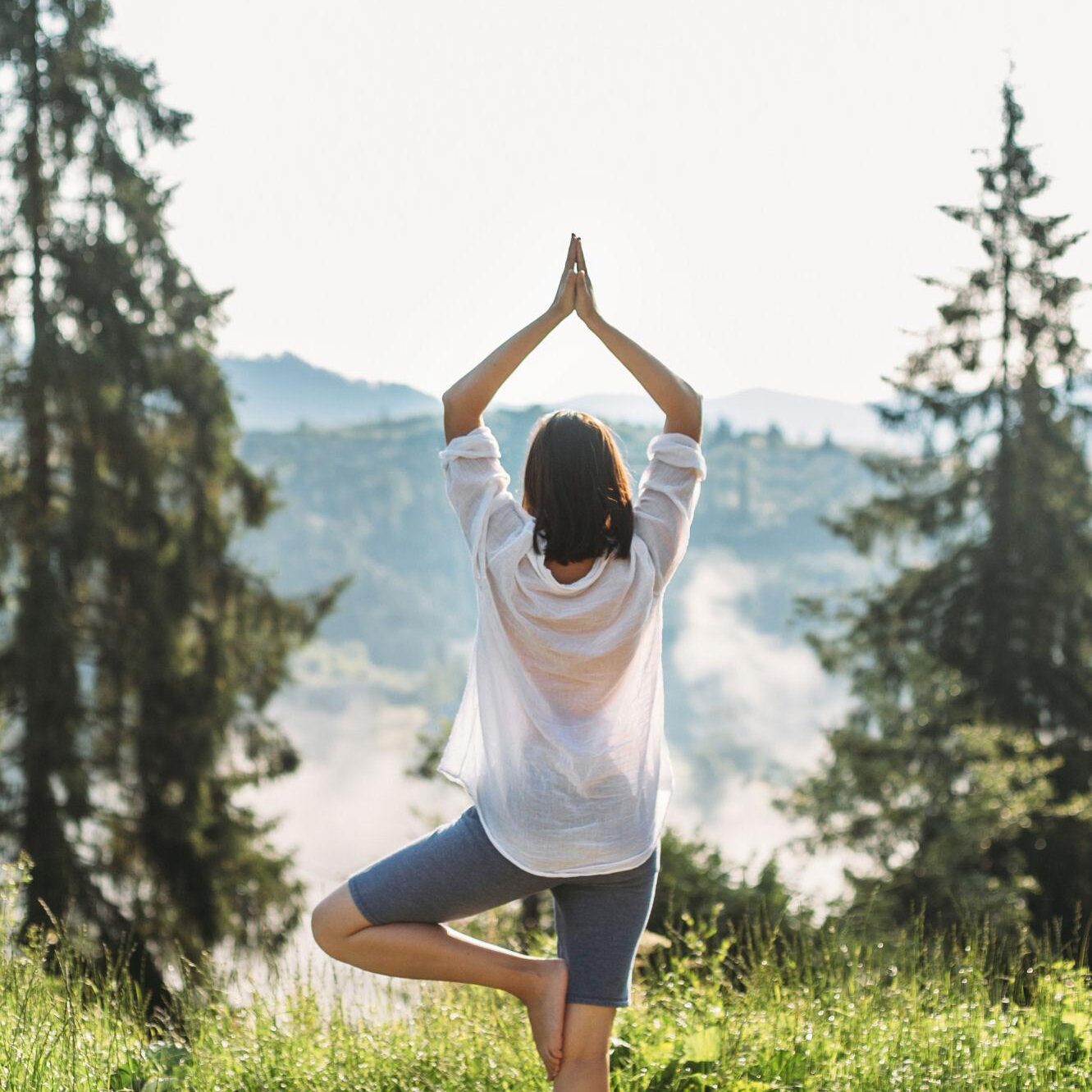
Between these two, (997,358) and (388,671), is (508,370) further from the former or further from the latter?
(388,671)

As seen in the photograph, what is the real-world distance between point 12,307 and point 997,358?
1238 cm

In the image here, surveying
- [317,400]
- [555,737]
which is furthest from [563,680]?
[317,400]

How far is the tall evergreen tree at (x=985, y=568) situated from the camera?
50.4 ft

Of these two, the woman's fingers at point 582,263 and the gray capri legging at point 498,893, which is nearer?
the gray capri legging at point 498,893

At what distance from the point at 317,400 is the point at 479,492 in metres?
120

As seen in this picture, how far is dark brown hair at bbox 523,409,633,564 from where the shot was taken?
224 cm

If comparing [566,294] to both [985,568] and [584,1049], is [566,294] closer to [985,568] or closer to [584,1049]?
[584,1049]

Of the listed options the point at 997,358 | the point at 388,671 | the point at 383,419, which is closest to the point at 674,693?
the point at 388,671

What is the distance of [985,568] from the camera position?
53.8 ft

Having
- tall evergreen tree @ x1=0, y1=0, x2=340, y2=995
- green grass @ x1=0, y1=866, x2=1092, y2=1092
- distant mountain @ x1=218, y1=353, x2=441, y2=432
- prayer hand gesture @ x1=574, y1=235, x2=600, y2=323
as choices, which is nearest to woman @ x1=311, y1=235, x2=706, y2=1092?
prayer hand gesture @ x1=574, y1=235, x2=600, y2=323

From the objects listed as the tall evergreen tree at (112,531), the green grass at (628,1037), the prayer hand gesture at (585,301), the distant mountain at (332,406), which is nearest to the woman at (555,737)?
the prayer hand gesture at (585,301)

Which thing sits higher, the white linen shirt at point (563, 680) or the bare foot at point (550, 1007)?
the white linen shirt at point (563, 680)

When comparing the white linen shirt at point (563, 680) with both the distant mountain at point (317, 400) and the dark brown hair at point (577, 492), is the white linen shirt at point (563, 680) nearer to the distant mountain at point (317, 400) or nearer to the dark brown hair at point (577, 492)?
the dark brown hair at point (577, 492)

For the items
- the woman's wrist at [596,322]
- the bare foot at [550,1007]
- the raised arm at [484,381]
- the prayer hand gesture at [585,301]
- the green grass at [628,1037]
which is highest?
the prayer hand gesture at [585,301]
